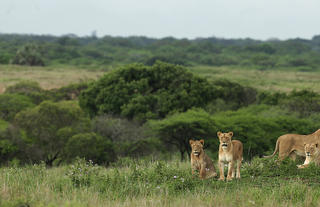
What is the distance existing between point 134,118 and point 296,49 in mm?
145550

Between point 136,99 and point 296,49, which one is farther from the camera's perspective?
point 296,49

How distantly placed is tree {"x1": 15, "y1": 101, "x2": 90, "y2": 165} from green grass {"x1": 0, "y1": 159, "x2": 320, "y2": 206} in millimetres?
16574

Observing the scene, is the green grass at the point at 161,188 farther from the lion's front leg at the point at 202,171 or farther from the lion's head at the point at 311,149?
the lion's head at the point at 311,149

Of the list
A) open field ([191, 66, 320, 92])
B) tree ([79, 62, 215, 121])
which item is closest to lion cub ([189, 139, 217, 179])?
tree ([79, 62, 215, 121])

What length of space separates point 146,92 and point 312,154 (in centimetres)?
2777

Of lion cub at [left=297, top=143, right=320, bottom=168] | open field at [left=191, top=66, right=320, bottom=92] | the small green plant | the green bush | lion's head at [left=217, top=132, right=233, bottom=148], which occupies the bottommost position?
the green bush

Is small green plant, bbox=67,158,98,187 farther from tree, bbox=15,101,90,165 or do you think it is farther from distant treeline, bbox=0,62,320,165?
tree, bbox=15,101,90,165

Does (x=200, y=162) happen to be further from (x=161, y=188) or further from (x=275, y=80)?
(x=275, y=80)

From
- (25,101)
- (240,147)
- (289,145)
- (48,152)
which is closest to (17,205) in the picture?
(240,147)

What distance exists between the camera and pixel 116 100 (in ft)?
116

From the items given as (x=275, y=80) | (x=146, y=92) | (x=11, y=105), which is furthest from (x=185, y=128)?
(x=275, y=80)

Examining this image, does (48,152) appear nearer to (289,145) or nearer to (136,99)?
(136,99)

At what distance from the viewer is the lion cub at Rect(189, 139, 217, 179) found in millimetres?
8234

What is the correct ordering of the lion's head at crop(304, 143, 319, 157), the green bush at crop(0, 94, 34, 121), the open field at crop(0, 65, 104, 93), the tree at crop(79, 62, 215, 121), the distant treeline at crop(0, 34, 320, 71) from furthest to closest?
the distant treeline at crop(0, 34, 320, 71), the open field at crop(0, 65, 104, 93), the green bush at crop(0, 94, 34, 121), the tree at crop(79, 62, 215, 121), the lion's head at crop(304, 143, 319, 157)
